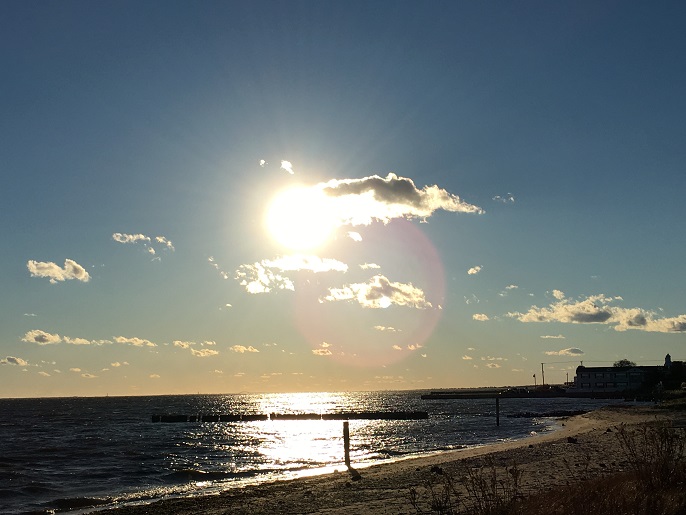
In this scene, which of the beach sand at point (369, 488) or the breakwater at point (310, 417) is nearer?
the beach sand at point (369, 488)

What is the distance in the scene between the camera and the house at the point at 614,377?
15212cm

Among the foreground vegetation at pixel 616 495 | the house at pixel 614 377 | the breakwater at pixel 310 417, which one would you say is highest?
the foreground vegetation at pixel 616 495

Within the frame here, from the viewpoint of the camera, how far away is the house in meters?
152

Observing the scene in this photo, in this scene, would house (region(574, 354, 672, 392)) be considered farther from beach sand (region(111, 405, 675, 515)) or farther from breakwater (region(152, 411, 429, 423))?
beach sand (region(111, 405, 675, 515))

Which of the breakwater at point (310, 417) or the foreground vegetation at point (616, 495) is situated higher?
the foreground vegetation at point (616, 495)

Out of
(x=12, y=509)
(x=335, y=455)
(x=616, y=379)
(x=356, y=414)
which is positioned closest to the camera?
(x=12, y=509)

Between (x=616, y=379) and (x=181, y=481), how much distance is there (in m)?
149

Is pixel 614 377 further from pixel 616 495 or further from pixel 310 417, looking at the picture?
pixel 616 495

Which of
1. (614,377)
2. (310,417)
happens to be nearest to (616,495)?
(310,417)

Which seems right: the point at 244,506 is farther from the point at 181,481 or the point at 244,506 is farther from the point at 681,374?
the point at 681,374

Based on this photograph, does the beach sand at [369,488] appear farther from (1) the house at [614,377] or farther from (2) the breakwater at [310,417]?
(1) the house at [614,377]

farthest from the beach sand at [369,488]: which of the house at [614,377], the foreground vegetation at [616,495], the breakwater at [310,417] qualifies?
the house at [614,377]

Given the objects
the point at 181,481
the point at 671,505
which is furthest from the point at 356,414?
the point at 671,505

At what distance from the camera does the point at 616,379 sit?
157m
